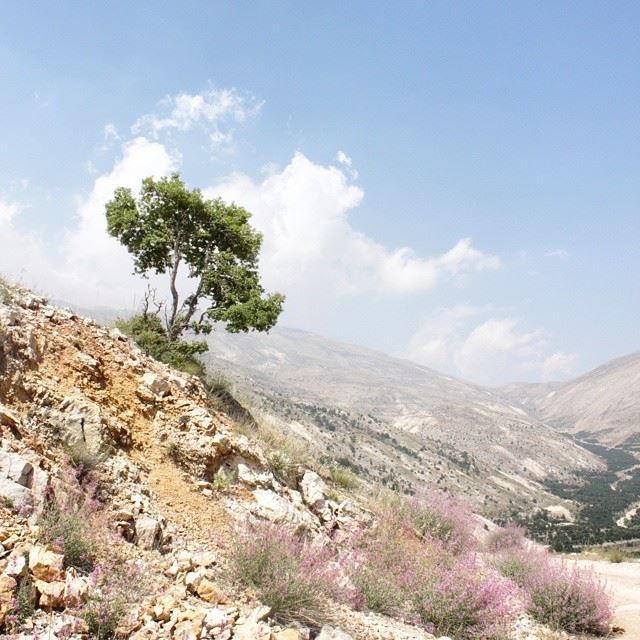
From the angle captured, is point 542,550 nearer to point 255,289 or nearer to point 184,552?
point 184,552

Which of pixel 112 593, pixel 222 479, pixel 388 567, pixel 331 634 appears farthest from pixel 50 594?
pixel 388 567

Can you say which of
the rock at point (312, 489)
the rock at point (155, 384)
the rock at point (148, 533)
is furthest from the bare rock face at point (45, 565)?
the rock at point (312, 489)

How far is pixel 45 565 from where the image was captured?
4.64m

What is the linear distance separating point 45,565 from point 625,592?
1352cm

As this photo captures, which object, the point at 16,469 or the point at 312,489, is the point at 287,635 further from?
the point at 312,489

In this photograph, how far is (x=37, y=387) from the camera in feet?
25.7

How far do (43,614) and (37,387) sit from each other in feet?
14.3

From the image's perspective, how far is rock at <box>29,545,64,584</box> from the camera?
459 centimetres

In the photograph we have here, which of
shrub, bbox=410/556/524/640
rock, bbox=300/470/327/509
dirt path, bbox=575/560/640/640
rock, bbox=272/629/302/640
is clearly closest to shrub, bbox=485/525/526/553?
dirt path, bbox=575/560/640/640

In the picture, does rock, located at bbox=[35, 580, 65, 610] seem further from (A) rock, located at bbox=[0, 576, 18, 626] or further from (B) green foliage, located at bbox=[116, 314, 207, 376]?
(B) green foliage, located at bbox=[116, 314, 207, 376]

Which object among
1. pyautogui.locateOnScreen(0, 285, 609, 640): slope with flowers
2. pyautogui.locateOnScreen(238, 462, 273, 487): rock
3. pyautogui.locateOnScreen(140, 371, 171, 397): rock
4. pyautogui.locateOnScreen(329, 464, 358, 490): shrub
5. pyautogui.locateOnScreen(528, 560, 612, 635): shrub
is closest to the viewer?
pyautogui.locateOnScreen(0, 285, 609, 640): slope with flowers

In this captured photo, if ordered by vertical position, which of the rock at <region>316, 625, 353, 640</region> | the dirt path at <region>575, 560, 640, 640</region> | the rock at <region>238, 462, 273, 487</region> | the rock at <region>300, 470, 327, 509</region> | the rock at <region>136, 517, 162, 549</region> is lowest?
the dirt path at <region>575, 560, 640, 640</region>

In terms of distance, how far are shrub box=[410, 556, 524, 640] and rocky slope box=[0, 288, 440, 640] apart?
0.41 metres

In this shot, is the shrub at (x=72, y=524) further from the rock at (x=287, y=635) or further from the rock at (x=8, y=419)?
the rock at (x=287, y=635)
